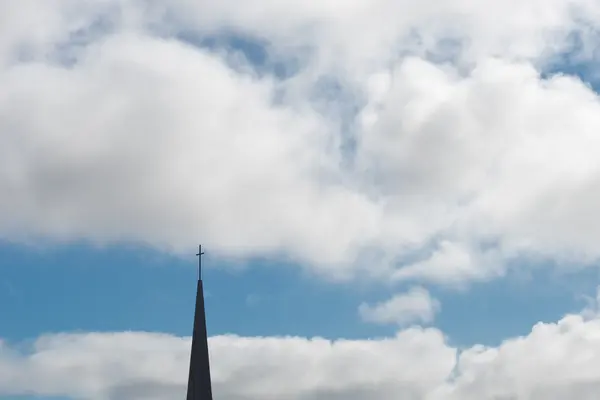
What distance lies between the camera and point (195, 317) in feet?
525

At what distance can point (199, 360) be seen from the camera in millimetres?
157375

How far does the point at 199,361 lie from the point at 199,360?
6.0 inches

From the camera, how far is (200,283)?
161125 mm

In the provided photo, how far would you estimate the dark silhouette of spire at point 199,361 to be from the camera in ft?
511

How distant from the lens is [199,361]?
516 ft

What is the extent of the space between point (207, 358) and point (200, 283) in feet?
26.6

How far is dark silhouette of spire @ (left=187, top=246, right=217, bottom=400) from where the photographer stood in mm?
155750

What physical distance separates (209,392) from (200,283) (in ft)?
38.7

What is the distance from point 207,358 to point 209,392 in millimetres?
3703

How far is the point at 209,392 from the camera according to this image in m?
156

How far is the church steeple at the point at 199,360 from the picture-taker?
155750 mm

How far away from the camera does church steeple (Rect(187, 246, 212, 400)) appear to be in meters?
156

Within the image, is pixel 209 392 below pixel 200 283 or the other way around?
below
